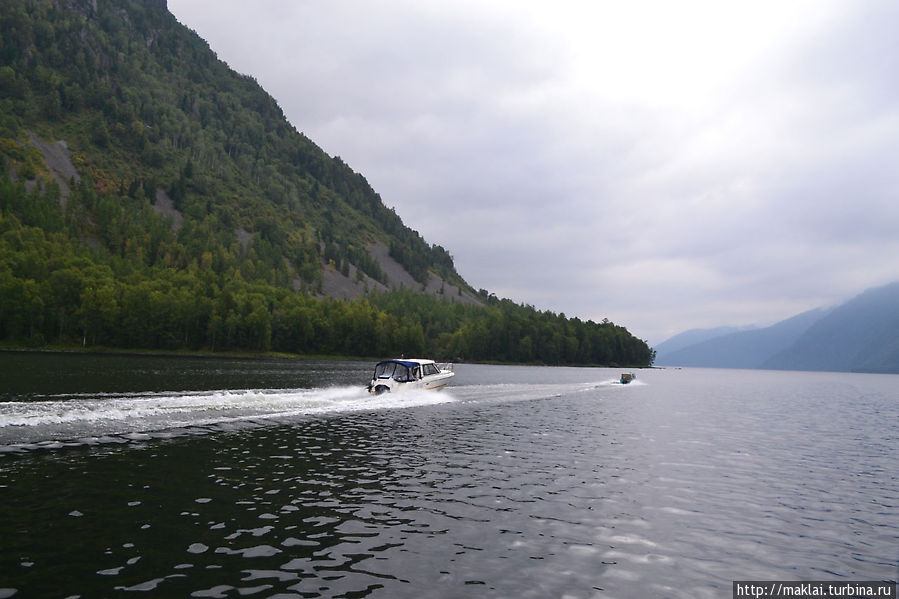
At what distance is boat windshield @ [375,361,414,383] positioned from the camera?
7156cm

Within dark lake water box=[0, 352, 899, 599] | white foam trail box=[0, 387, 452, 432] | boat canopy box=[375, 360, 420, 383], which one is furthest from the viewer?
boat canopy box=[375, 360, 420, 383]

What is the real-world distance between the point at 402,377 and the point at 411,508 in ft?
167

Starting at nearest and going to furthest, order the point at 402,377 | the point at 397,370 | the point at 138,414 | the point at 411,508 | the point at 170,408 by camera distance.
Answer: the point at 411,508 → the point at 138,414 → the point at 170,408 → the point at 402,377 → the point at 397,370

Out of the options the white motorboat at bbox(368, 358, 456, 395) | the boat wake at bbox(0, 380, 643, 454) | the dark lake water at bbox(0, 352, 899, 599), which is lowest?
the dark lake water at bbox(0, 352, 899, 599)

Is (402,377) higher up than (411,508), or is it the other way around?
(402,377)

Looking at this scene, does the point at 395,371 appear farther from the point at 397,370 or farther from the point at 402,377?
the point at 402,377

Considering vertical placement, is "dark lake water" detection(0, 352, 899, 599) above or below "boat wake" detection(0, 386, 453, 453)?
below

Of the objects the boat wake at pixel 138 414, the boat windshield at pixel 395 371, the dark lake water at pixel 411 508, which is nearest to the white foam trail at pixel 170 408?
the boat wake at pixel 138 414

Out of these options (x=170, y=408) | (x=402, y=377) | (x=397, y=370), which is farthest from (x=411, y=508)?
(x=397, y=370)

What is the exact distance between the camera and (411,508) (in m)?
21.0

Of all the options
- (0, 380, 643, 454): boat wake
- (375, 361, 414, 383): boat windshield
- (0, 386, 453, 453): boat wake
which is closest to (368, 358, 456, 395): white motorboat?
(375, 361, 414, 383): boat windshield

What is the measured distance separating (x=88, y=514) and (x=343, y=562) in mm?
9531

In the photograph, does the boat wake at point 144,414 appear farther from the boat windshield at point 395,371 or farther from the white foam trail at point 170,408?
the boat windshield at point 395,371

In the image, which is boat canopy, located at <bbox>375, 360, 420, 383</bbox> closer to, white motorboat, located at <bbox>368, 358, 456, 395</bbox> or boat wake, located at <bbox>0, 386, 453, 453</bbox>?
white motorboat, located at <bbox>368, 358, 456, 395</bbox>
